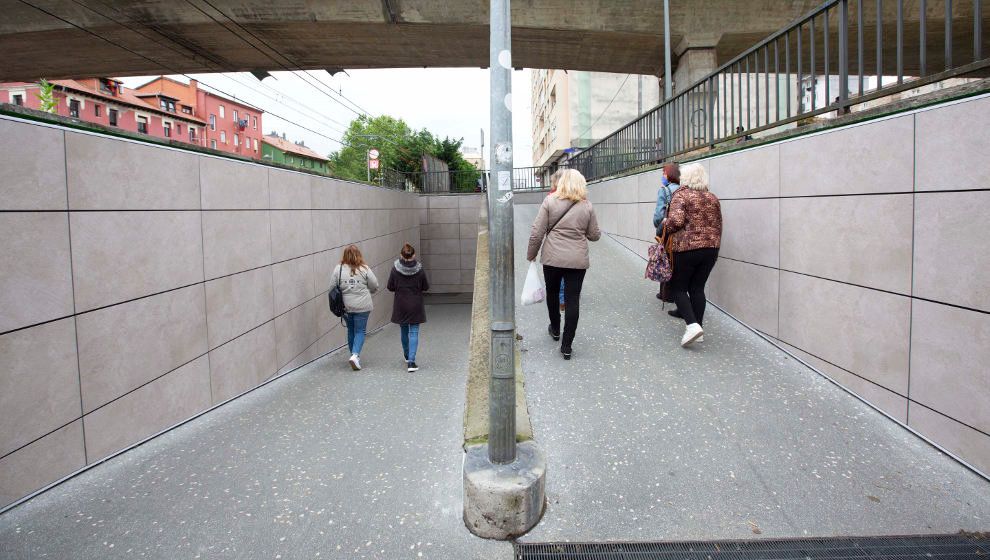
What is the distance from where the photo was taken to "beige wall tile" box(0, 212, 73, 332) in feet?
10.7

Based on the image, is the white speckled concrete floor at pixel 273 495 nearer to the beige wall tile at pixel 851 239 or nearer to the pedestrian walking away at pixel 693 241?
the pedestrian walking away at pixel 693 241

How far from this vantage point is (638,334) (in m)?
Answer: 5.54

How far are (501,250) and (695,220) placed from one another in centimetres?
263

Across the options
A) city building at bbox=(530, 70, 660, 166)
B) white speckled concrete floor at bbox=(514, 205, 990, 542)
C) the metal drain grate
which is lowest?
the metal drain grate

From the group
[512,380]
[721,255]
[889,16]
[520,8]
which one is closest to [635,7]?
[520,8]

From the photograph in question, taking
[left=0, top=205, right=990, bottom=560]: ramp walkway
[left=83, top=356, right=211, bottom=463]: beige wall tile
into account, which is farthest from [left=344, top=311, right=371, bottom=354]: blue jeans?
[left=83, top=356, right=211, bottom=463]: beige wall tile

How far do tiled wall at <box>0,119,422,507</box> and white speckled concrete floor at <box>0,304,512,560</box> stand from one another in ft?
1.03

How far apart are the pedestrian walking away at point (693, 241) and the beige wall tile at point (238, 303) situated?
455cm

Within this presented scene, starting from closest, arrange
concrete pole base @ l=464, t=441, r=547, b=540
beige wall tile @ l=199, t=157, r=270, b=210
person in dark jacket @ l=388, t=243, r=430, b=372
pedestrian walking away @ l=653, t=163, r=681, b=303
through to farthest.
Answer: concrete pole base @ l=464, t=441, r=547, b=540, beige wall tile @ l=199, t=157, r=270, b=210, pedestrian walking away @ l=653, t=163, r=681, b=303, person in dark jacket @ l=388, t=243, r=430, b=372

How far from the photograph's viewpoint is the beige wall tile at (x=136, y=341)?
12.7ft

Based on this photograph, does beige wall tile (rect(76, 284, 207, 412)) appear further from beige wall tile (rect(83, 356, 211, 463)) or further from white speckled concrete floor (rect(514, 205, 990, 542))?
white speckled concrete floor (rect(514, 205, 990, 542))

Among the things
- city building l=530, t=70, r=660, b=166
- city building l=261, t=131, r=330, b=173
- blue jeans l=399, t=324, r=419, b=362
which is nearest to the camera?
blue jeans l=399, t=324, r=419, b=362

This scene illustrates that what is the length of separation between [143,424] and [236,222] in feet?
8.06

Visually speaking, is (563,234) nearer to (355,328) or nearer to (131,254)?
(131,254)
